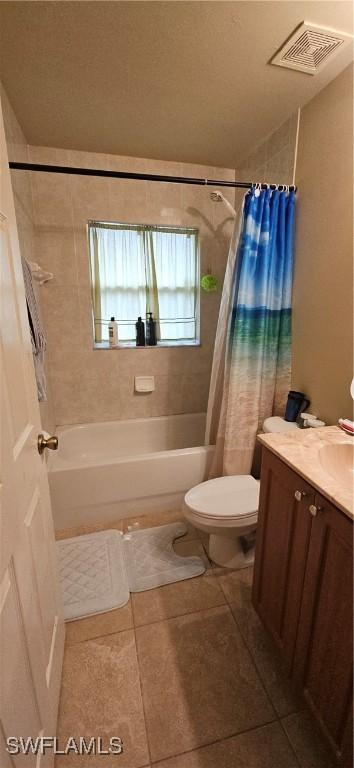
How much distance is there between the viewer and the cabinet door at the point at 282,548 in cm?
96

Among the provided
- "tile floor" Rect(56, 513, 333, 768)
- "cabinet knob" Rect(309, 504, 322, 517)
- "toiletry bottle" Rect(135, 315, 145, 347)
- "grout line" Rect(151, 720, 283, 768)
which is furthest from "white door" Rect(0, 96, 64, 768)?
"toiletry bottle" Rect(135, 315, 145, 347)

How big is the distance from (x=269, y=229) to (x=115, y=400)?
1.68 m

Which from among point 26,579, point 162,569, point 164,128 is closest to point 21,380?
point 26,579

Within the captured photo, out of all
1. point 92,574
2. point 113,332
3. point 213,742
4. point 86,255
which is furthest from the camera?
point 113,332

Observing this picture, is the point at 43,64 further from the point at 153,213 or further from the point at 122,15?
the point at 153,213

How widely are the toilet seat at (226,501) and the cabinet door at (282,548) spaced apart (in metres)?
0.20

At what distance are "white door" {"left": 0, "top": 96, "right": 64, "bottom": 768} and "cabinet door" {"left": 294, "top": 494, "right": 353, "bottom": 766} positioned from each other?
78 centimetres

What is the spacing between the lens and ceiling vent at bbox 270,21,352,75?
1175 millimetres

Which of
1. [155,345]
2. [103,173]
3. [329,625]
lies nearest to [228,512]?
[329,625]

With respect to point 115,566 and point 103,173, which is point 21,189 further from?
point 115,566

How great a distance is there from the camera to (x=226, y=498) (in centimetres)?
153

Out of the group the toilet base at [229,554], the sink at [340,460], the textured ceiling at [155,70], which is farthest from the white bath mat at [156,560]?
the textured ceiling at [155,70]

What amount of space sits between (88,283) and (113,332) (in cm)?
41

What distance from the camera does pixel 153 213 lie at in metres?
2.36
